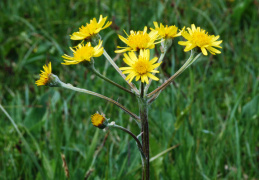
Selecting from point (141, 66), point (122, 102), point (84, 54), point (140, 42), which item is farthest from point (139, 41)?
point (122, 102)

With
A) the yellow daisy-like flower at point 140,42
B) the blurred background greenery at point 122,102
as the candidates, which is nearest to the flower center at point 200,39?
the yellow daisy-like flower at point 140,42

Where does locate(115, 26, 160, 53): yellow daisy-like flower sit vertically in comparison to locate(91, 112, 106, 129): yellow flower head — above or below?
above

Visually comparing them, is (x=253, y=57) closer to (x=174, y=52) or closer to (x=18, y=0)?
(x=174, y=52)

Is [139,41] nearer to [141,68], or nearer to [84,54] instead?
[141,68]

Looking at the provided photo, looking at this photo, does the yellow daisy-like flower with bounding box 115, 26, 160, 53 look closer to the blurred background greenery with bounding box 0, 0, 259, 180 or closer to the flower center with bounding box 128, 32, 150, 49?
the flower center with bounding box 128, 32, 150, 49

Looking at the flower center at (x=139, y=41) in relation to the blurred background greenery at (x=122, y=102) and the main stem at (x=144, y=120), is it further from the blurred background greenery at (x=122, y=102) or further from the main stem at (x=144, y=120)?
the blurred background greenery at (x=122, y=102)

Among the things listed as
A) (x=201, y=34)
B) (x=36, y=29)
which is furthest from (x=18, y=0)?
(x=201, y=34)

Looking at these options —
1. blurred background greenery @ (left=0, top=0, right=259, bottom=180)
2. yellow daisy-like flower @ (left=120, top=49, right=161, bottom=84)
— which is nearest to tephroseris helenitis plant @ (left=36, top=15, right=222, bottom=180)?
yellow daisy-like flower @ (left=120, top=49, right=161, bottom=84)
